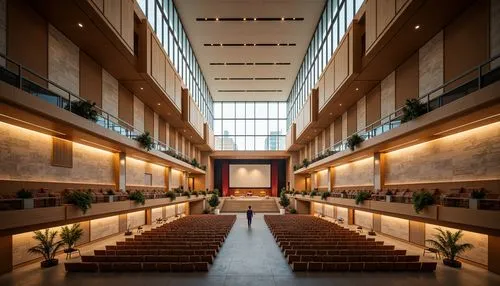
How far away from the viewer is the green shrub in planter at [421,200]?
1187cm

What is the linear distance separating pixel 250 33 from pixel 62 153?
20604 mm

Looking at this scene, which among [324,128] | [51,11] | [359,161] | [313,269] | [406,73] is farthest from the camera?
[324,128]

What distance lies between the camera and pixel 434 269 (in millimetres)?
11078

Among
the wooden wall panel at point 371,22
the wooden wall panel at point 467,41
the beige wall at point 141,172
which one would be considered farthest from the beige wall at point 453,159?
the beige wall at point 141,172

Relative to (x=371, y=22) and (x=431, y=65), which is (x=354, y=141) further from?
(x=371, y=22)

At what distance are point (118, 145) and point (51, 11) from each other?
7.31 m

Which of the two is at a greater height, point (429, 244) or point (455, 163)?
point (455, 163)

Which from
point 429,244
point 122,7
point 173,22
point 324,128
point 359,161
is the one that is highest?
point 173,22

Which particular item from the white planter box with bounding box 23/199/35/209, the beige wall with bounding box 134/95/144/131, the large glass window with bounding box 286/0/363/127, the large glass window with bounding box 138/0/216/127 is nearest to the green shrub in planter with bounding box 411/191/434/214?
the large glass window with bounding box 286/0/363/127

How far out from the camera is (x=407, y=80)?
685 inches

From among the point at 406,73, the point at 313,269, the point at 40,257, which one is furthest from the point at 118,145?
the point at 406,73

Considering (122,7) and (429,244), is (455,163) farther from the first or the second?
(122,7)

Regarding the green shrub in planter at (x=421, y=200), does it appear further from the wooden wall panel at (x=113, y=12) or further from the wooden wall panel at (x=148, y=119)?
the wooden wall panel at (x=148, y=119)

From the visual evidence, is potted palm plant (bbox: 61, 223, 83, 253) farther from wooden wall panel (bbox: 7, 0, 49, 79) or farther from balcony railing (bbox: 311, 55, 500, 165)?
balcony railing (bbox: 311, 55, 500, 165)
